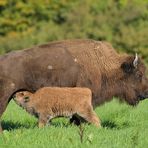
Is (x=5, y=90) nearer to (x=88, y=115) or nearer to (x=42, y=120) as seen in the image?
(x=42, y=120)

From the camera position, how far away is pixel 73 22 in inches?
1828

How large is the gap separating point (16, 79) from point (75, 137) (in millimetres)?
2505

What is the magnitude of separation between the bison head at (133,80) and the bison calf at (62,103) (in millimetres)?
1667

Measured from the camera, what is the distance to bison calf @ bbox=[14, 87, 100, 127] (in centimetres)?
1183

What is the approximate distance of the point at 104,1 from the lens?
49.3 m

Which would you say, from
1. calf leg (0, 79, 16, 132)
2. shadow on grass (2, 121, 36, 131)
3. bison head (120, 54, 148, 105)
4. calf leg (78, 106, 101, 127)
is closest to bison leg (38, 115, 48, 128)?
calf leg (78, 106, 101, 127)

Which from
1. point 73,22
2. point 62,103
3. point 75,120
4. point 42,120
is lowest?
point 73,22

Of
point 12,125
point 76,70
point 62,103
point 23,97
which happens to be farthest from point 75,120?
point 12,125

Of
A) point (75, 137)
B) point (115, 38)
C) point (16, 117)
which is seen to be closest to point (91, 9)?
point (115, 38)

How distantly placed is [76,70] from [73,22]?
3413 cm

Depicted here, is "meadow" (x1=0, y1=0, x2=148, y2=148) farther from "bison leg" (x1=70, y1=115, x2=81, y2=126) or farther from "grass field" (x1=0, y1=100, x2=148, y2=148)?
"grass field" (x1=0, y1=100, x2=148, y2=148)

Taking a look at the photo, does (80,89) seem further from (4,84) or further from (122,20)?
(122,20)

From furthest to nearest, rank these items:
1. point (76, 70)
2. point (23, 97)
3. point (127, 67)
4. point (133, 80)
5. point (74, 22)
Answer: point (74, 22) → point (133, 80) → point (127, 67) → point (76, 70) → point (23, 97)

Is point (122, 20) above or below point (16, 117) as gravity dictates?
below
